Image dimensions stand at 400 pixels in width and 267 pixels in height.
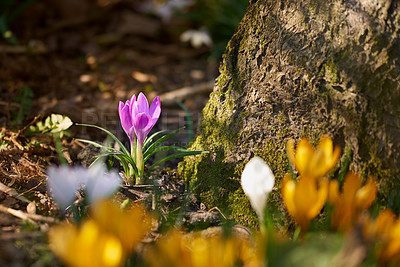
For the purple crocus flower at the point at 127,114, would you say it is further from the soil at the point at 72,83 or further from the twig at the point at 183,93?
the twig at the point at 183,93

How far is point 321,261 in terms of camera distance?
3.15 feet

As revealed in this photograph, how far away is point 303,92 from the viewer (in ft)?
4.93

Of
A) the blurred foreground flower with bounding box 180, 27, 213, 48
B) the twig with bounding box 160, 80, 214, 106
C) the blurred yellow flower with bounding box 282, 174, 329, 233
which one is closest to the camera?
the blurred yellow flower with bounding box 282, 174, 329, 233

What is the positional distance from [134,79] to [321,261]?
9.01ft

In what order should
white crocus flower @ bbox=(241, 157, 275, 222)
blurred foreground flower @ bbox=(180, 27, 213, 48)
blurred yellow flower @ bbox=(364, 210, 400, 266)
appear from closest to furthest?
blurred yellow flower @ bbox=(364, 210, 400, 266) → white crocus flower @ bbox=(241, 157, 275, 222) → blurred foreground flower @ bbox=(180, 27, 213, 48)

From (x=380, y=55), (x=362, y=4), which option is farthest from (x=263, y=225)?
(x=362, y=4)

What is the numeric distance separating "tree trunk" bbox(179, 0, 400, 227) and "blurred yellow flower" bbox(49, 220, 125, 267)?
0.75 m

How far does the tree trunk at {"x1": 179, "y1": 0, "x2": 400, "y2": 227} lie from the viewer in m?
1.37

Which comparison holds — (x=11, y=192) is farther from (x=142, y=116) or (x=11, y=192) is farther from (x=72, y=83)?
(x=72, y=83)

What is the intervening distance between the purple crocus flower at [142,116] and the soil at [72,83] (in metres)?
0.27

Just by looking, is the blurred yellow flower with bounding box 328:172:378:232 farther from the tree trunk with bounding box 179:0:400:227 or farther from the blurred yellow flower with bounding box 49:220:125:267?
the blurred yellow flower with bounding box 49:220:125:267

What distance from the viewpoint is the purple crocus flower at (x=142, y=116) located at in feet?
5.12

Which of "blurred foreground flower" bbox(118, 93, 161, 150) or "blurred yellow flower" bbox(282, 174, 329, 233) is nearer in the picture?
"blurred yellow flower" bbox(282, 174, 329, 233)

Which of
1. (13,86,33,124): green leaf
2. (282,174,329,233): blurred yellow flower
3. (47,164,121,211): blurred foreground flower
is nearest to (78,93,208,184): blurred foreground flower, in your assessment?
(47,164,121,211): blurred foreground flower
